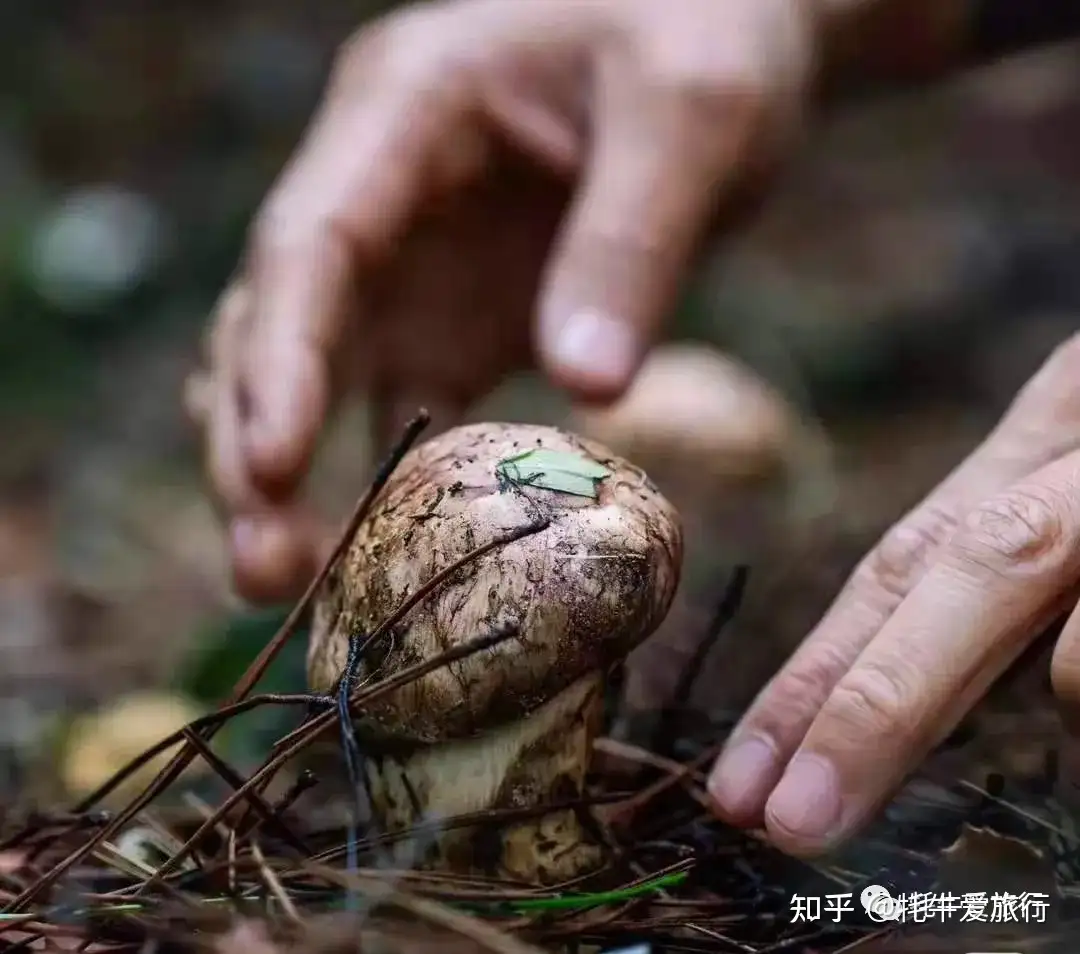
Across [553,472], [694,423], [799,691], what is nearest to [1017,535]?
[799,691]

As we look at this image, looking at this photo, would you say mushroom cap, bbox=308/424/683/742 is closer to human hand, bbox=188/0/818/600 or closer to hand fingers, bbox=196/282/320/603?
human hand, bbox=188/0/818/600

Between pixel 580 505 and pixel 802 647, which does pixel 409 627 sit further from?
pixel 802 647

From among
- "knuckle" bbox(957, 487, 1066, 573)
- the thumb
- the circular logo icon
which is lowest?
the circular logo icon

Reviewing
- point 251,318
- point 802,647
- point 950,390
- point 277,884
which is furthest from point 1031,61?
point 277,884

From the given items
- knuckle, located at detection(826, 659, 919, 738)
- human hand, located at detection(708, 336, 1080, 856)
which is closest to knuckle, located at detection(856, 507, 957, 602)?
human hand, located at detection(708, 336, 1080, 856)

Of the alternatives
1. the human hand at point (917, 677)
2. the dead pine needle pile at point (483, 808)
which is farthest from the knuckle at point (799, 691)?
the dead pine needle pile at point (483, 808)

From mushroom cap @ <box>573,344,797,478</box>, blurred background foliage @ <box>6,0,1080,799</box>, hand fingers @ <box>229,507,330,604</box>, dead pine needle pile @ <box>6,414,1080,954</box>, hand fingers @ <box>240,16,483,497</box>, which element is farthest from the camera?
blurred background foliage @ <box>6,0,1080,799</box>

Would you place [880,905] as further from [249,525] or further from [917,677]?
[249,525]
